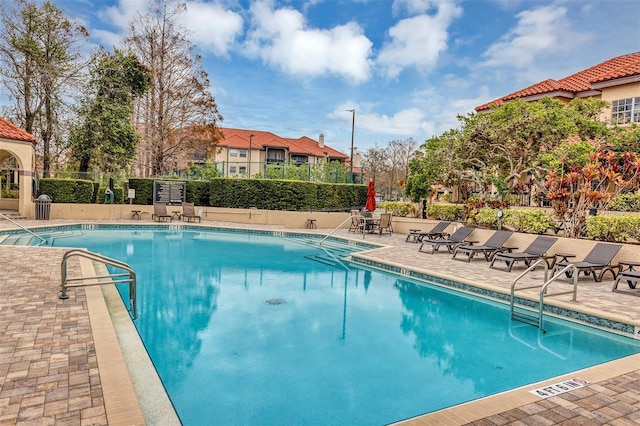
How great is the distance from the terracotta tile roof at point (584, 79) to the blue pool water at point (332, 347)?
16645 mm

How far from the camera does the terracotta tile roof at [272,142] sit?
172ft

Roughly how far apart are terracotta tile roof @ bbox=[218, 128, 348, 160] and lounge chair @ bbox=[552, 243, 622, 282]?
45.2 meters

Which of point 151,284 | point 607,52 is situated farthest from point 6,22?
point 607,52

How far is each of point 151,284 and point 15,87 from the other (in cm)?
2291

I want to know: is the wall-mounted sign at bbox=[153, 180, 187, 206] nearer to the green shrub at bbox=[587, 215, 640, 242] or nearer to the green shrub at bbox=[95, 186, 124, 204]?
the green shrub at bbox=[95, 186, 124, 204]

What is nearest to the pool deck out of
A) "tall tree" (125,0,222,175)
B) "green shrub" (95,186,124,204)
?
"green shrub" (95,186,124,204)

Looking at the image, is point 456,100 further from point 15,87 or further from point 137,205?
point 15,87

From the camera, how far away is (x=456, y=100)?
27.2m

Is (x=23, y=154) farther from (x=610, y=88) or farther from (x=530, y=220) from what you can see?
(x=610, y=88)

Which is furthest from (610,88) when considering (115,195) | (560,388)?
(115,195)

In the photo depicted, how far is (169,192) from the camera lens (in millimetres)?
23281

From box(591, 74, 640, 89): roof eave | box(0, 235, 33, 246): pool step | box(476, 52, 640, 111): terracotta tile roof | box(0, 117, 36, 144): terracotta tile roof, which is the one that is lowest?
box(0, 235, 33, 246): pool step

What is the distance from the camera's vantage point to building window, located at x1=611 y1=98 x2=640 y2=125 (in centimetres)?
1773

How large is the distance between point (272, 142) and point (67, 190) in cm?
3426
